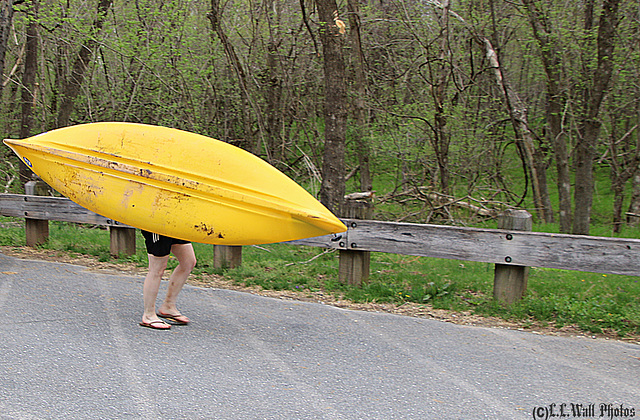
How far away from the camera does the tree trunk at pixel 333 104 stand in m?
7.82

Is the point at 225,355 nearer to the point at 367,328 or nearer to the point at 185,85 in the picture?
the point at 367,328

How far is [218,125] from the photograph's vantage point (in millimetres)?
12531

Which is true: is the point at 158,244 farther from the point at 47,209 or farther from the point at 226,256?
the point at 47,209

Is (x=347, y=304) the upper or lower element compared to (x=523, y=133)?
lower

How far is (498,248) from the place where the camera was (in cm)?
545

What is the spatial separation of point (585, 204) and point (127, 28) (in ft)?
29.7

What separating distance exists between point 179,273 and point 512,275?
10.5ft

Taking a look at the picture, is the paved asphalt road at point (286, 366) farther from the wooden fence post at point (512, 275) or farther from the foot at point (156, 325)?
Answer: the wooden fence post at point (512, 275)

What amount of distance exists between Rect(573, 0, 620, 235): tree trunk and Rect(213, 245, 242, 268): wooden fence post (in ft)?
19.3

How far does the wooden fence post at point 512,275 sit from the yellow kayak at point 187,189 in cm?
189

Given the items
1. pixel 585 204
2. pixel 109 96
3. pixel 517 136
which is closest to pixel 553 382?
pixel 585 204

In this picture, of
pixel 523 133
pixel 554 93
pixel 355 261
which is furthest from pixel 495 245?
pixel 523 133

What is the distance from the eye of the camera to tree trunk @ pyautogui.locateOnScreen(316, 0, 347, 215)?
7824 mm

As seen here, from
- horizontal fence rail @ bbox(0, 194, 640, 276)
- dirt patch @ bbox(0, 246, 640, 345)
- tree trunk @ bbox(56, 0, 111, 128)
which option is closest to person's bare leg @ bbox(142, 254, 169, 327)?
dirt patch @ bbox(0, 246, 640, 345)
